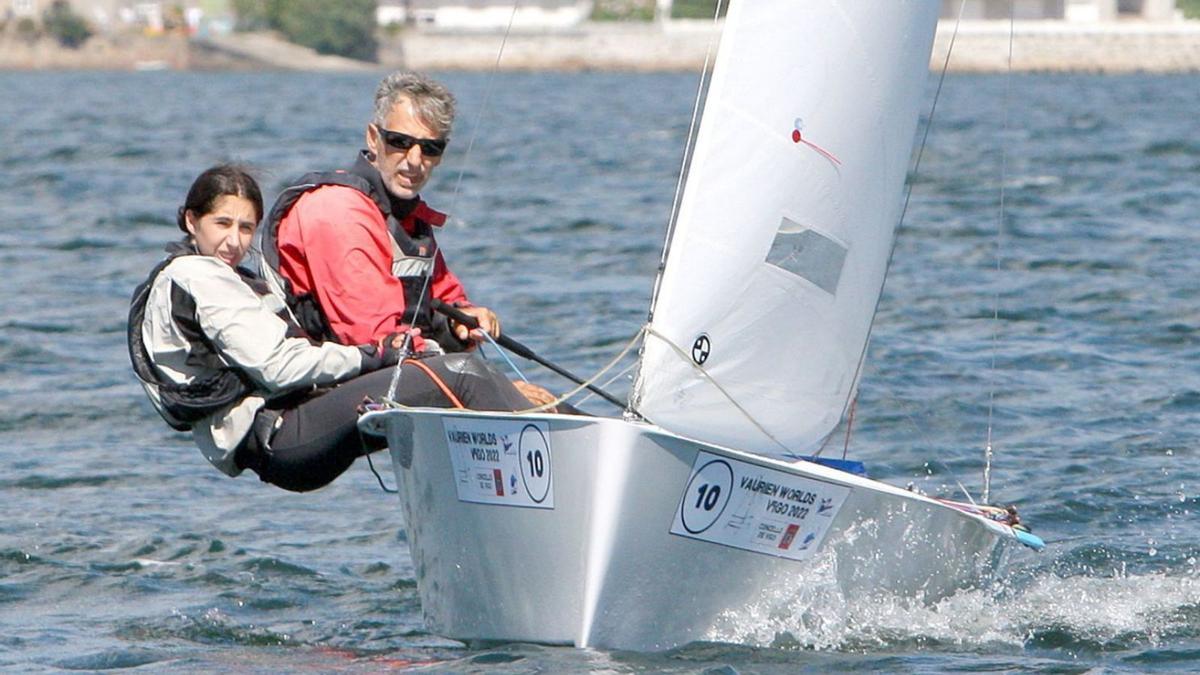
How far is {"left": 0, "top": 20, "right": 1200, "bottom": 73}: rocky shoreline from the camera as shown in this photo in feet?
209

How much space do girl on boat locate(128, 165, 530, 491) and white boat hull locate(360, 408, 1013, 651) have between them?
15 centimetres

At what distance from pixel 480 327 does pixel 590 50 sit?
66.2 m

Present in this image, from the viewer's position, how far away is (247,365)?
14.0ft

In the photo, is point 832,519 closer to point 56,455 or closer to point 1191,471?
point 1191,471

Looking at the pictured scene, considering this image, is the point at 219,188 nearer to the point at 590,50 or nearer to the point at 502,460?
the point at 502,460

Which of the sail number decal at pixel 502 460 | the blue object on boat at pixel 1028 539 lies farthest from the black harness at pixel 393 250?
the blue object on boat at pixel 1028 539

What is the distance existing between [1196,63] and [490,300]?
184 feet

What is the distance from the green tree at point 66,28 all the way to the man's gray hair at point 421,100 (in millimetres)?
72197

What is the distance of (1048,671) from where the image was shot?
4523 millimetres

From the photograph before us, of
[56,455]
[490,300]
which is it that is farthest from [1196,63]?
[56,455]

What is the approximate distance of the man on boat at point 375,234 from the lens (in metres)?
4.36

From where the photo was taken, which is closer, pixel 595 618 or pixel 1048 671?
pixel 595 618

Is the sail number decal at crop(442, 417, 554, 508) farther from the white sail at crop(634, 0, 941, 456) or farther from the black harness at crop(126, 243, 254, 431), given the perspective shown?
the black harness at crop(126, 243, 254, 431)

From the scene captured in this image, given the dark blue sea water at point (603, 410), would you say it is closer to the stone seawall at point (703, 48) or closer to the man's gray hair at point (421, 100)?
the man's gray hair at point (421, 100)
